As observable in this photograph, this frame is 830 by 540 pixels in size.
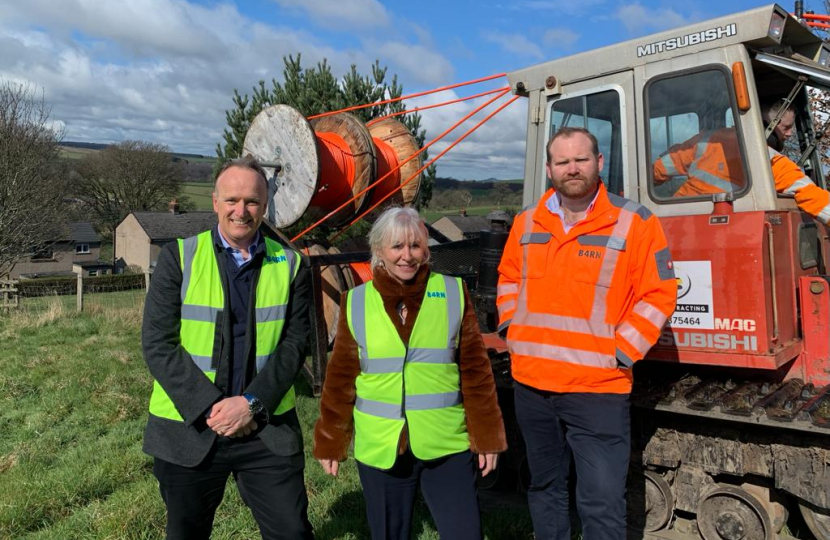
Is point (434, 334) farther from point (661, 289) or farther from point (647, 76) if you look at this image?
point (647, 76)

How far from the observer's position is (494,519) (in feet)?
14.4

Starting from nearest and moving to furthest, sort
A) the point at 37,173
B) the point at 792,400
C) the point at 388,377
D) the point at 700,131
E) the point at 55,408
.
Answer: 1. the point at 388,377
2. the point at 792,400
3. the point at 700,131
4. the point at 55,408
5. the point at 37,173

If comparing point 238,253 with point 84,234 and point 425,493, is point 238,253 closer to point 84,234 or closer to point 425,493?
point 425,493

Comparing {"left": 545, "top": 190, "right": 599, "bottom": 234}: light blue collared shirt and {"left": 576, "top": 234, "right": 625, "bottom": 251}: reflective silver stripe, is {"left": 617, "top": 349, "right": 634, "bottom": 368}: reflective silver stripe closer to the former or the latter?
{"left": 576, "top": 234, "right": 625, "bottom": 251}: reflective silver stripe

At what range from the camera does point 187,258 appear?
A: 2.76 m

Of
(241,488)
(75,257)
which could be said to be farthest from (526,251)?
(75,257)

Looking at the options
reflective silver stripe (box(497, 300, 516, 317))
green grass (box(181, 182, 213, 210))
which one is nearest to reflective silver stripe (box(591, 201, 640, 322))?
reflective silver stripe (box(497, 300, 516, 317))

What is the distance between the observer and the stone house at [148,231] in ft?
179

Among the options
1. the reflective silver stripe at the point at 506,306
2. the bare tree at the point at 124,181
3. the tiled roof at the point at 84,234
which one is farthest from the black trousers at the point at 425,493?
the tiled roof at the point at 84,234

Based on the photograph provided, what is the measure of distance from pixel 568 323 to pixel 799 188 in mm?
1847

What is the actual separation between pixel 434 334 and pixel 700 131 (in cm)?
234

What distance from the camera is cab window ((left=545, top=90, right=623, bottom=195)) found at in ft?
14.0

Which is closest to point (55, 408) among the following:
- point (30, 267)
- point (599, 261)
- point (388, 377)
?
point (388, 377)

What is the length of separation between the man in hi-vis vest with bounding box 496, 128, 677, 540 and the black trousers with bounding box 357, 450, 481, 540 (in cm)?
60
